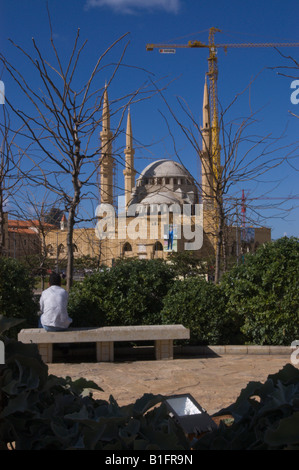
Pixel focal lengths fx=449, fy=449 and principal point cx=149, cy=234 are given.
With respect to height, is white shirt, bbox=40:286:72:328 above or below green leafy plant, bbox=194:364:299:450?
below

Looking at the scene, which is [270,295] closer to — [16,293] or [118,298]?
[118,298]

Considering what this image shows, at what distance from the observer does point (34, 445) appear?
56.7 inches

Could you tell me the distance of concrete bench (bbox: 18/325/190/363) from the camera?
18.6 ft

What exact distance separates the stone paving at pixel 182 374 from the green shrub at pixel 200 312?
430 mm

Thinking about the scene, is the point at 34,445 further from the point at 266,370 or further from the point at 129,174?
the point at 129,174

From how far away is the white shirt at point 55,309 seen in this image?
580 centimetres

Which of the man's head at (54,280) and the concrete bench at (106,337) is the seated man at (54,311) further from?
the man's head at (54,280)

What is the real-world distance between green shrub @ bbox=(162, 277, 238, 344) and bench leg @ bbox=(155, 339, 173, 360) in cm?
60

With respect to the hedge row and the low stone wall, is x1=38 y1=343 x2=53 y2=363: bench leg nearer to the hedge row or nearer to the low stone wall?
the hedge row
